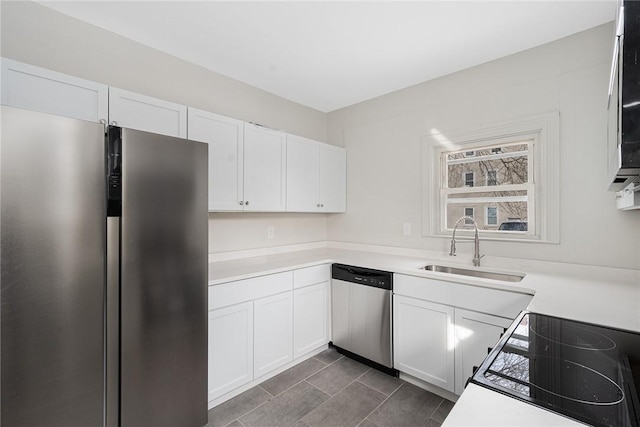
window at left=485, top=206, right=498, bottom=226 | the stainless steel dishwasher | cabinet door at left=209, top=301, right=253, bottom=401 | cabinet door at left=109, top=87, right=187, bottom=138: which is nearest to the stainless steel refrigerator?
cabinet door at left=209, top=301, right=253, bottom=401

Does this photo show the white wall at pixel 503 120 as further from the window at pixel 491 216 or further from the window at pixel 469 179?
the window at pixel 469 179

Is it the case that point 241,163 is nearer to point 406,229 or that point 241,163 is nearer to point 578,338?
point 406,229

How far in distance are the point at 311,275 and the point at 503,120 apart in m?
2.04

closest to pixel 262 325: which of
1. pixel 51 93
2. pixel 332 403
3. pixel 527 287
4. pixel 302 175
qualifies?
pixel 332 403

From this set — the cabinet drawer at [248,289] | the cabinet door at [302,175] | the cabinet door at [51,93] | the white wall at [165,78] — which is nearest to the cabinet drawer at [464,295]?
the cabinet drawer at [248,289]

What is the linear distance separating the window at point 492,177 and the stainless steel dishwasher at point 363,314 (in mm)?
1204

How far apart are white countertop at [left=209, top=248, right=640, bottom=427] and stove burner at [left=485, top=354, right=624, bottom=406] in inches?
3.8

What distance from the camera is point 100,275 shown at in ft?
4.34

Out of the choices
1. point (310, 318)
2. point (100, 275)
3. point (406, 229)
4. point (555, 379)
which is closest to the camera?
point (555, 379)

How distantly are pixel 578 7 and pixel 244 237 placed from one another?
9.59ft

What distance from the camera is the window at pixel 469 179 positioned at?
104 inches

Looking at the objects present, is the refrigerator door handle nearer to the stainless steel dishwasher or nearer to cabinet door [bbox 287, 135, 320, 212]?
cabinet door [bbox 287, 135, 320, 212]

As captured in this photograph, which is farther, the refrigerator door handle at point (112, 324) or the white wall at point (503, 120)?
the white wall at point (503, 120)

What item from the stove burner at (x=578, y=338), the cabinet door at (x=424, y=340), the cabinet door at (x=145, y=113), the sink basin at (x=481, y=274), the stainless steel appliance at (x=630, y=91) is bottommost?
the cabinet door at (x=424, y=340)
